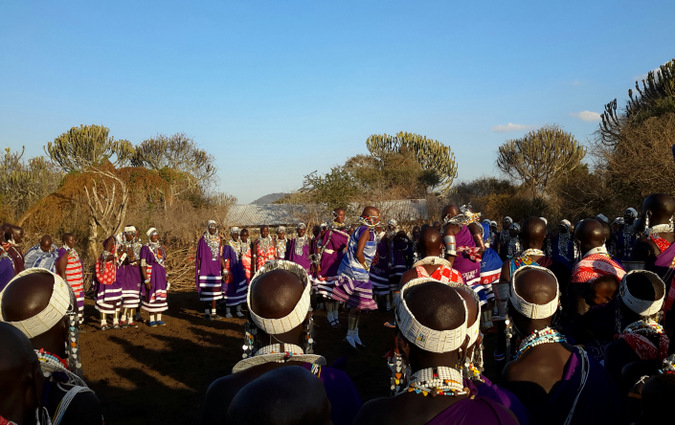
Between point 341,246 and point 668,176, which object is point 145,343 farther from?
point 668,176

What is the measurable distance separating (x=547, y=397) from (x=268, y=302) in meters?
→ 1.58

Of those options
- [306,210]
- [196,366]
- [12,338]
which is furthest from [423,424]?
[306,210]

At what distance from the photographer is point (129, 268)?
959cm

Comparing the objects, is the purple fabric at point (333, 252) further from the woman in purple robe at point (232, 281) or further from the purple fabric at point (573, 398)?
the purple fabric at point (573, 398)

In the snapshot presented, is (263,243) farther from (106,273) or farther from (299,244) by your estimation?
(106,273)

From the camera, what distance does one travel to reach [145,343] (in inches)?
339

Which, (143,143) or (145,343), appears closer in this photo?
(145,343)

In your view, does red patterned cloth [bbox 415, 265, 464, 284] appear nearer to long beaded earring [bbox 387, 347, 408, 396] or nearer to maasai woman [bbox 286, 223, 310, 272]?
long beaded earring [bbox 387, 347, 408, 396]

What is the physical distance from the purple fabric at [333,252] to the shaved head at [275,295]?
7357 mm

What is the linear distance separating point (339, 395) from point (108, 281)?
8.02 m

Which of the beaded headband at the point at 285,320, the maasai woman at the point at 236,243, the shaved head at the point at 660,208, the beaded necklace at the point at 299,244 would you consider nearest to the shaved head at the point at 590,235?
the shaved head at the point at 660,208

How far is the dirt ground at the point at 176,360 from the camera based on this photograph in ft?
19.0

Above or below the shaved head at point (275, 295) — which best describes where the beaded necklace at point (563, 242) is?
below

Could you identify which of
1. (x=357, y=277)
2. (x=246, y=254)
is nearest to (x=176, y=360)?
(x=357, y=277)
